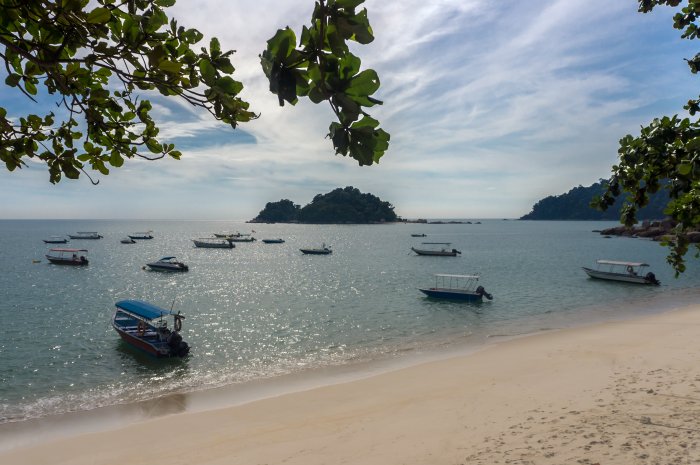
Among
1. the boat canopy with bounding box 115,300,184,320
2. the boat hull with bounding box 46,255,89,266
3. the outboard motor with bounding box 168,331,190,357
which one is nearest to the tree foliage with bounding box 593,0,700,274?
the outboard motor with bounding box 168,331,190,357

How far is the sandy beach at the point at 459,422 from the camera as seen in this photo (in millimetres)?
9312

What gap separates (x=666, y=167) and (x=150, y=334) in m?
24.0

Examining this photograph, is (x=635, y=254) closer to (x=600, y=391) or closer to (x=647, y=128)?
(x=600, y=391)

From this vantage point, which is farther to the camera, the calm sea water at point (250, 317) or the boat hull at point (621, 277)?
the boat hull at point (621, 277)

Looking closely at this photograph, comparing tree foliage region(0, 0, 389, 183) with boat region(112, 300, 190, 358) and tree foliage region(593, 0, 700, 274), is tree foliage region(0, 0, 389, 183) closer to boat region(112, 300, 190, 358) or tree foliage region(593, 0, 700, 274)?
tree foliage region(593, 0, 700, 274)

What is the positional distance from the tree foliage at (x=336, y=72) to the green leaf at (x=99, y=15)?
1326 mm

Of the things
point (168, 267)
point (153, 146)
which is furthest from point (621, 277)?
point (168, 267)

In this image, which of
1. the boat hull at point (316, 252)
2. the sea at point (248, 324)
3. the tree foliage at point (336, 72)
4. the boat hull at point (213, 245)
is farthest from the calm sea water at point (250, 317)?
the boat hull at point (213, 245)

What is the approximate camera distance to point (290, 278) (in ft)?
177

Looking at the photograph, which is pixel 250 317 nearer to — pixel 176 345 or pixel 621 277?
pixel 176 345

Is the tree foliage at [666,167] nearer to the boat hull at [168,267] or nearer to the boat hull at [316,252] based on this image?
the boat hull at [168,267]

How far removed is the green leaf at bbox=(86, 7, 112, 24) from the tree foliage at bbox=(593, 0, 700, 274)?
5153mm

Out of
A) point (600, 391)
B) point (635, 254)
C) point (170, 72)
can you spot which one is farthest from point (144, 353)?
point (635, 254)

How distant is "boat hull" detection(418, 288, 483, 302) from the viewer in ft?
119
